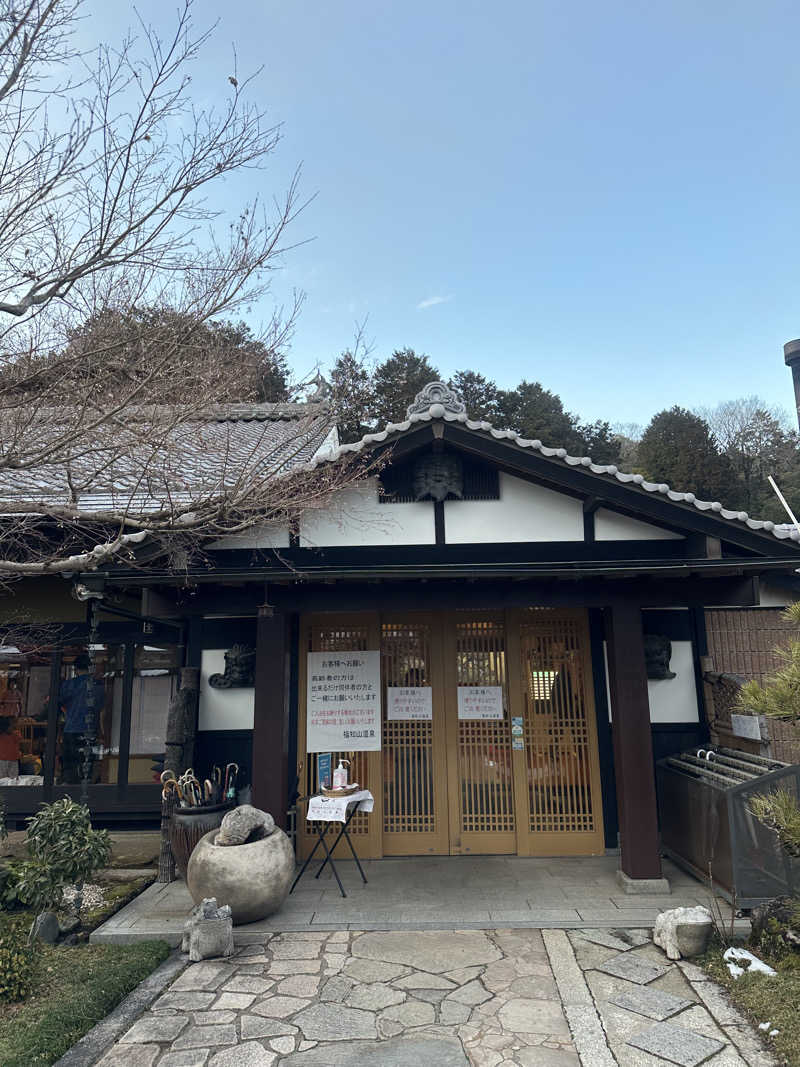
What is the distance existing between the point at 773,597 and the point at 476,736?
3.97 metres

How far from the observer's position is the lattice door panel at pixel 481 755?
716cm

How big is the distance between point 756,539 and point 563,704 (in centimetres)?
275

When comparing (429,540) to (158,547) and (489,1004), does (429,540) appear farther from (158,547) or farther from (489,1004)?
(489,1004)

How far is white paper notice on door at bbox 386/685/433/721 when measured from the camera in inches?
290

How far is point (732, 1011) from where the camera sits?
3.96 meters

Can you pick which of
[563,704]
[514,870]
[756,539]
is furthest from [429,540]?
→ [514,870]

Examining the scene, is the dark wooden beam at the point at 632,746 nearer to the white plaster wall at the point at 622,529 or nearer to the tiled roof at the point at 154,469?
the white plaster wall at the point at 622,529

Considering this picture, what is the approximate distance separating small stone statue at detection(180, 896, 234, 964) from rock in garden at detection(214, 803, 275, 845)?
1.80ft

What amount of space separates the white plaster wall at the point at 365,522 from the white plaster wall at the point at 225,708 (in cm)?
216

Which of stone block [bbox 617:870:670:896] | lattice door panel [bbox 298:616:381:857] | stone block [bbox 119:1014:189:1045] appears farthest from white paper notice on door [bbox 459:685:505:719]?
stone block [bbox 119:1014:189:1045]

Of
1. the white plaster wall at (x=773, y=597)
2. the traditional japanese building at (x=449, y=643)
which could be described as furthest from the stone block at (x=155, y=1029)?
the white plaster wall at (x=773, y=597)

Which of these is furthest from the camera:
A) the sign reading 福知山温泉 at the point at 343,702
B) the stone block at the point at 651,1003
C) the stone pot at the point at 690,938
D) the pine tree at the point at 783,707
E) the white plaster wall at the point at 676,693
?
the white plaster wall at the point at 676,693

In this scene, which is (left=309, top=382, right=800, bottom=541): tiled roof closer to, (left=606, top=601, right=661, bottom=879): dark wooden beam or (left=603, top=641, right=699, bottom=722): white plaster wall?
A: (left=606, top=601, right=661, bottom=879): dark wooden beam

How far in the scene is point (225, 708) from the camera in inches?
291
